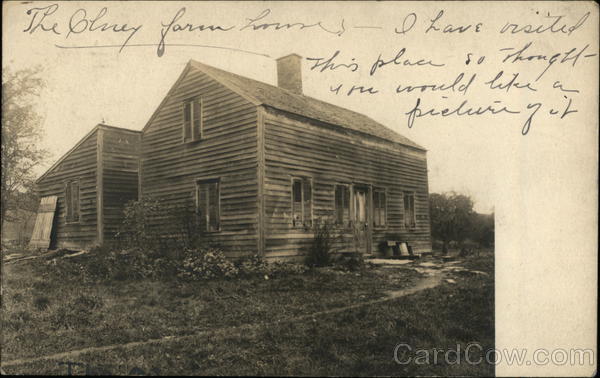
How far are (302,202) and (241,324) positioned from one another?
5.99 metres

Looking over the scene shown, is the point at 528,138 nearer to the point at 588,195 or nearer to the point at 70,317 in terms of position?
the point at 588,195

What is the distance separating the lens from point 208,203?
40.3 ft

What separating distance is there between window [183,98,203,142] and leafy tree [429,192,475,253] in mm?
6600

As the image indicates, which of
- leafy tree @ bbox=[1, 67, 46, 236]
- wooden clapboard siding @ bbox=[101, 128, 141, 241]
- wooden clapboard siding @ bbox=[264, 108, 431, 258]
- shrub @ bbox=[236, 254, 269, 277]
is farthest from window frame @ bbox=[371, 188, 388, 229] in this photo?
leafy tree @ bbox=[1, 67, 46, 236]

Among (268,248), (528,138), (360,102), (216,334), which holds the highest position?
(360,102)

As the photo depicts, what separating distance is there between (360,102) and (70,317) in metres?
5.46

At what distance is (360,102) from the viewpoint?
6348 millimetres

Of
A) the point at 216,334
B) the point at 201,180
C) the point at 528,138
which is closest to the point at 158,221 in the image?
the point at 201,180

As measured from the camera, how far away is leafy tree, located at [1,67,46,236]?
241 inches

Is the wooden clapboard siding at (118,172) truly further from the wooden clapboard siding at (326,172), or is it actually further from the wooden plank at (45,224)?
the wooden clapboard siding at (326,172)

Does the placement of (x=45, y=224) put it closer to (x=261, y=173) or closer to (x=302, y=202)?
(x=261, y=173)

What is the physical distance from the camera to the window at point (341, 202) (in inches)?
520

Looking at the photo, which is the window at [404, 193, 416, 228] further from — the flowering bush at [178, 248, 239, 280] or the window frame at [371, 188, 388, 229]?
the flowering bush at [178, 248, 239, 280]

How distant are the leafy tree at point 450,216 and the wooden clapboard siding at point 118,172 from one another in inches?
357
